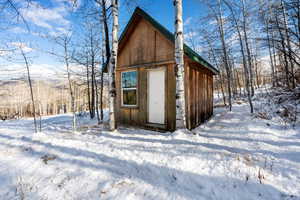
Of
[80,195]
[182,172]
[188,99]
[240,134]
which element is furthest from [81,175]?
[240,134]

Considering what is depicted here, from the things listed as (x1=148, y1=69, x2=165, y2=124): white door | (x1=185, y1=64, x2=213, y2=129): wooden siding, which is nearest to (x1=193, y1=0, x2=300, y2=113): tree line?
(x1=185, y1=64, x2=213, y2=129): wooden siding

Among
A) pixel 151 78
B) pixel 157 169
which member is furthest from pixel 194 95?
pixel 157 169

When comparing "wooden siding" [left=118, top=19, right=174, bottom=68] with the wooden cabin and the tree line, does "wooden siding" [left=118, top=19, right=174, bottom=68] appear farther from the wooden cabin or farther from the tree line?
the tree line

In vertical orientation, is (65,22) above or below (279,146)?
above

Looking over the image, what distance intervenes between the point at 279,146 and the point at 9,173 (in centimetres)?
585

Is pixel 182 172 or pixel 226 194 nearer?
pixel 226 194

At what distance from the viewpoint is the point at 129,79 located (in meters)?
6.40

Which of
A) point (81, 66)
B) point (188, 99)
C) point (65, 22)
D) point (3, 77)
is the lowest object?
point (188, 99)

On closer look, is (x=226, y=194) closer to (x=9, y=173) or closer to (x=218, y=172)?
(x=218, y=172)

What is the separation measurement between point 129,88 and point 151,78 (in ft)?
3.96

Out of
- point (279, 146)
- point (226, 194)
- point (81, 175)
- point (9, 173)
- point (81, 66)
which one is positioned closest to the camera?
point (226, 194)

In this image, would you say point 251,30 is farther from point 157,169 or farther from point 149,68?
point 157,169

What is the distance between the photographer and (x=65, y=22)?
609 centimetres

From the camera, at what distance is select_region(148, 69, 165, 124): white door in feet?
18.4
